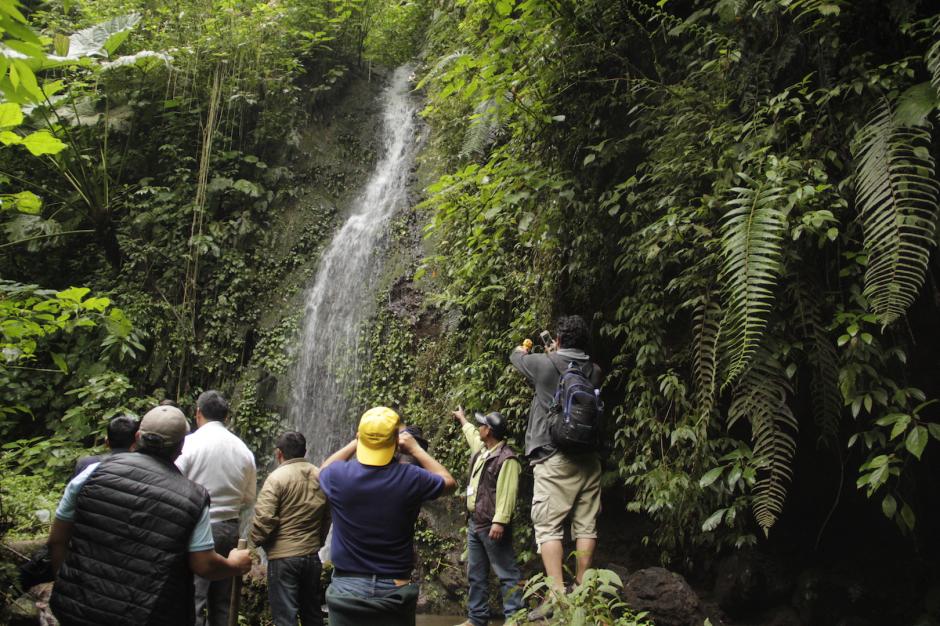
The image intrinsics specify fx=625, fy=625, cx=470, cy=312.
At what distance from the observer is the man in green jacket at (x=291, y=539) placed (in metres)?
4.48

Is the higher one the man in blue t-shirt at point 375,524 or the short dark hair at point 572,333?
the short dark hair at point 572,333

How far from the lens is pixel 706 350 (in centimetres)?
420

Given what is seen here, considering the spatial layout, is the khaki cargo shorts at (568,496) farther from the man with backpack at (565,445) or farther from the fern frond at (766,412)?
the fern frond at (766,412)

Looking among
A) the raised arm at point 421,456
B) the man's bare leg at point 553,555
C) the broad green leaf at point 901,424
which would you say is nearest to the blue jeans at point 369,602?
the raised arm at point 421,456

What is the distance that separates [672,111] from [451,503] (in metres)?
5.30

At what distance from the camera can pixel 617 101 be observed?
5410mm

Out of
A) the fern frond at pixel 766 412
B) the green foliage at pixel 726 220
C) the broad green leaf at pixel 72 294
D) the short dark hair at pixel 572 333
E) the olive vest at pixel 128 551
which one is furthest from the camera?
the broad green leaf at pixel 72 294

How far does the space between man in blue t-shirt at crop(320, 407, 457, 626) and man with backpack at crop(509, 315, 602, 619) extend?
1.55 meters

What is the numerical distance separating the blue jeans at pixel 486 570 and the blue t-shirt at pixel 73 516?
2.78 metres

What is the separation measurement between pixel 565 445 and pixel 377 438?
184cm

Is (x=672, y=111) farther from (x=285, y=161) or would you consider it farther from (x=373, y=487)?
(x=285, y=161)

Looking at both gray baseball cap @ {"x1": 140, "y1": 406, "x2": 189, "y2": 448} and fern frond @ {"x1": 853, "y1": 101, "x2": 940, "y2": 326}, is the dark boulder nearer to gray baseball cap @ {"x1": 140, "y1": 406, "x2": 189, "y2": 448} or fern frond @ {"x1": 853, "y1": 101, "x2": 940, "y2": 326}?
fern frond @ {"x1": 853, "y1": 101, "x2": 940, "y2": 326}

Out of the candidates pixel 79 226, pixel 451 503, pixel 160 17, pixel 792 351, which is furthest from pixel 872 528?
pixel 160 17

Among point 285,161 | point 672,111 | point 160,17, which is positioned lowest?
point 672,111
